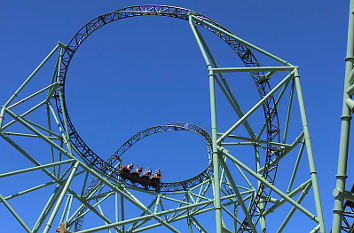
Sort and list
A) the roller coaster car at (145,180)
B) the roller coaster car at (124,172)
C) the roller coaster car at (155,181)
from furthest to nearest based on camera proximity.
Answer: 1. the roller coaster car at (155,181)
2. the roller coaster car at (145,180)
3. the roller coaster car at (124,172)

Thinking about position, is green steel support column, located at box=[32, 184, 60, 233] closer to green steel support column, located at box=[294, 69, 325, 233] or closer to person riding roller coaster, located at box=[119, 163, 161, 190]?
person riding roller coaster, located at box=[119, 163, 161, 190]

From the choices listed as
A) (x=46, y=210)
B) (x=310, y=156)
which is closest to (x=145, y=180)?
(x=46, y=210)

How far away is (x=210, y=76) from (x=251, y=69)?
1.35 meters

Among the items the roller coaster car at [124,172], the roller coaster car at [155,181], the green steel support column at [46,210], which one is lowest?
the green steel support column at [46,210]

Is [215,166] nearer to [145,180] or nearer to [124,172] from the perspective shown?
[124,172]

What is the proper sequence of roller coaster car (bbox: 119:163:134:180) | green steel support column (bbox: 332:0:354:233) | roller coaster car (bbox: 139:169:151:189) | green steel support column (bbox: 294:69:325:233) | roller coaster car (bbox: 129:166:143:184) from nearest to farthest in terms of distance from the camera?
green steel support column (bbox: 332:0:354:233) < green steel support column (bbox: 294:69:325:233) < roller coaster car (bbox: 119:163:134:180) < roller coaster car (bbox: 129:166:143:184) < roller coaster car (bbox: 139:169:151:189)

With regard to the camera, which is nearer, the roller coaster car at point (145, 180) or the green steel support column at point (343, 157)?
the green steel support column at point (343, 157)

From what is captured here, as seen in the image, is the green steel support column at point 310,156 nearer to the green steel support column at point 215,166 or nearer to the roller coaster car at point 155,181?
the green steel support column at point 215,166

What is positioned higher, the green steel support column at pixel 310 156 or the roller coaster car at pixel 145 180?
the roller coaster car at pixel 145 180

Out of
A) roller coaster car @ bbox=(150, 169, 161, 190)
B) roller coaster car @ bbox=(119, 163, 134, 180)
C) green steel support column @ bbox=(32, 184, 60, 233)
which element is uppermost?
roller coaster car @ bbox=(150, 169, 161, 190)

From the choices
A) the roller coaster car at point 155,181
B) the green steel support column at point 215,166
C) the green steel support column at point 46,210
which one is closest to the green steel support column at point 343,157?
the green steel support column at point 215,166

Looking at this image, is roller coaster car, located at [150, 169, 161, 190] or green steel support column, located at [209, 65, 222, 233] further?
roller coaster car, located at [150, 169, 161, 190]

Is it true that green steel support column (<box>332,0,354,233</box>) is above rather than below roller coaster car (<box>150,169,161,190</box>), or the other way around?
below

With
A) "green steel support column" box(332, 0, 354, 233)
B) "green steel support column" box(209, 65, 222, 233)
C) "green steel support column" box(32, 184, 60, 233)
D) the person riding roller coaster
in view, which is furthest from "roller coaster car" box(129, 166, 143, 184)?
"green steel support column" box(332, 0, 354, 233)
